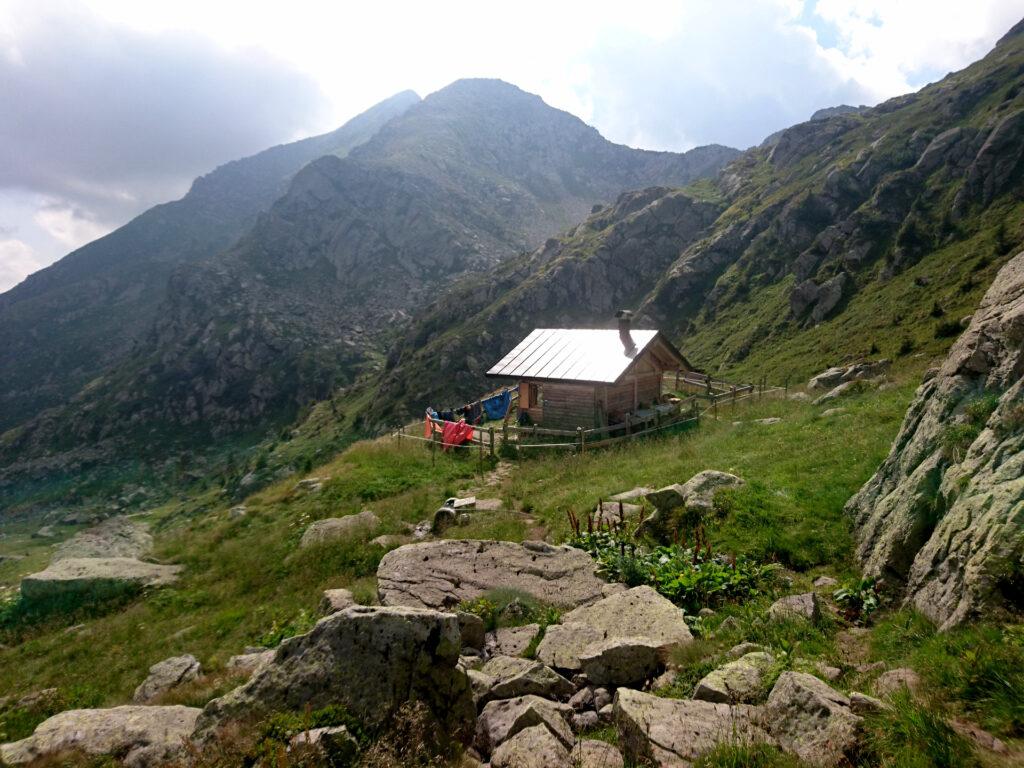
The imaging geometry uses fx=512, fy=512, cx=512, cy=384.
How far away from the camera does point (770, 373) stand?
49.4 m

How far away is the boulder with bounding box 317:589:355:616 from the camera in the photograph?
31.8 ft

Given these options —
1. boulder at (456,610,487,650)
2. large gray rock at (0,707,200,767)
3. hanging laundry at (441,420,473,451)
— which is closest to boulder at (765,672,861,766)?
boulder at (456,610,487,650)

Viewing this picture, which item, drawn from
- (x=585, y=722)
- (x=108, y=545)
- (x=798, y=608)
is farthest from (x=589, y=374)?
(x=108, y=545)

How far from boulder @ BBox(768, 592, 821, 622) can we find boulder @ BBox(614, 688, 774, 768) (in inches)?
87.7

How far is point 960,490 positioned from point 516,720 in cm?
581

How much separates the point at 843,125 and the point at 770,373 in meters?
80.5

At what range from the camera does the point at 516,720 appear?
4957 millimetres

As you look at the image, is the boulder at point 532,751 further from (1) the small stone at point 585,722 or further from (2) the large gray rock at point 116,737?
(2) the large gray rock at point 116,737

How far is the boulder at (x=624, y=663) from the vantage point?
595cm

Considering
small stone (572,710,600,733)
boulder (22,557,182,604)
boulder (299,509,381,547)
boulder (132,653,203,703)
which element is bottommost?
boulder (22,557,182,604)

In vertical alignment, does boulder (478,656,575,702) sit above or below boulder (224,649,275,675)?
above

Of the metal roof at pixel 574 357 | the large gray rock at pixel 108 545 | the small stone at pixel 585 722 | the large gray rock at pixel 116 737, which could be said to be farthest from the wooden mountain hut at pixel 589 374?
the large gray rock at pixel 116 737

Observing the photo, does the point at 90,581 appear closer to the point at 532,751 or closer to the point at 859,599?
the point at 532,751

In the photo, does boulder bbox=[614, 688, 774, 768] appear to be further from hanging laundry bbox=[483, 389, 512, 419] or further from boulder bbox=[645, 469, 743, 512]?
hanging laundry bbox=[483, 389, 512, 419]
